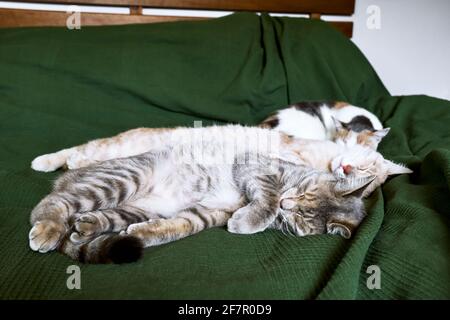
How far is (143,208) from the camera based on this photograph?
127 cm

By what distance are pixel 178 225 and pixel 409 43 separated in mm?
2745

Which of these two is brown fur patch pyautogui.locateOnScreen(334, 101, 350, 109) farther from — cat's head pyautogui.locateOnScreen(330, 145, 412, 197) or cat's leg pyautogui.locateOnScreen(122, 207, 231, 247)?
cat's leg pyautogui.locateOnScreen(122, 207, 231, 247)

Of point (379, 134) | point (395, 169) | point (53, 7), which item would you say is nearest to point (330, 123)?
point (379, 134)

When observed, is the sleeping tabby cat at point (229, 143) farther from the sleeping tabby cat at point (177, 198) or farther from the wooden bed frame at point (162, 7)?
the wooden bed frame at point (162, 7)

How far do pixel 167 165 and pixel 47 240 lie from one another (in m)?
0.54

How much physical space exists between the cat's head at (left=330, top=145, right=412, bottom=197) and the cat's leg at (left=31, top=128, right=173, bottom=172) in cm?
78

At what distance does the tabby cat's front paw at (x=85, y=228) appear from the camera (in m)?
0.99

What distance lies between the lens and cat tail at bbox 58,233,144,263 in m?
0.91

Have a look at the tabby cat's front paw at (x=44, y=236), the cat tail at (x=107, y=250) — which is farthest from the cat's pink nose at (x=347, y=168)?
the tabby cat's front paw at (x=44, y=236)

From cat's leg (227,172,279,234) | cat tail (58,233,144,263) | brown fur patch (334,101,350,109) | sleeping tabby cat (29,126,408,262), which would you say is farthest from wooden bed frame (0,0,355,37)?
cat tail (58,233,144,263)

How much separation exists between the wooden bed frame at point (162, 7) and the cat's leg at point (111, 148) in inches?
42.7

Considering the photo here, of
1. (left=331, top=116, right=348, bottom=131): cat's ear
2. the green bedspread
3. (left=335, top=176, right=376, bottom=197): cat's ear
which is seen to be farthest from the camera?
(left=331, top=116, right=348, bottom=131): cat's ear

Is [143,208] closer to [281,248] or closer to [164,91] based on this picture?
[281,248]

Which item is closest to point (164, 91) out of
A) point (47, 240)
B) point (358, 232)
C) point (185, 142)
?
point (185, 142)
